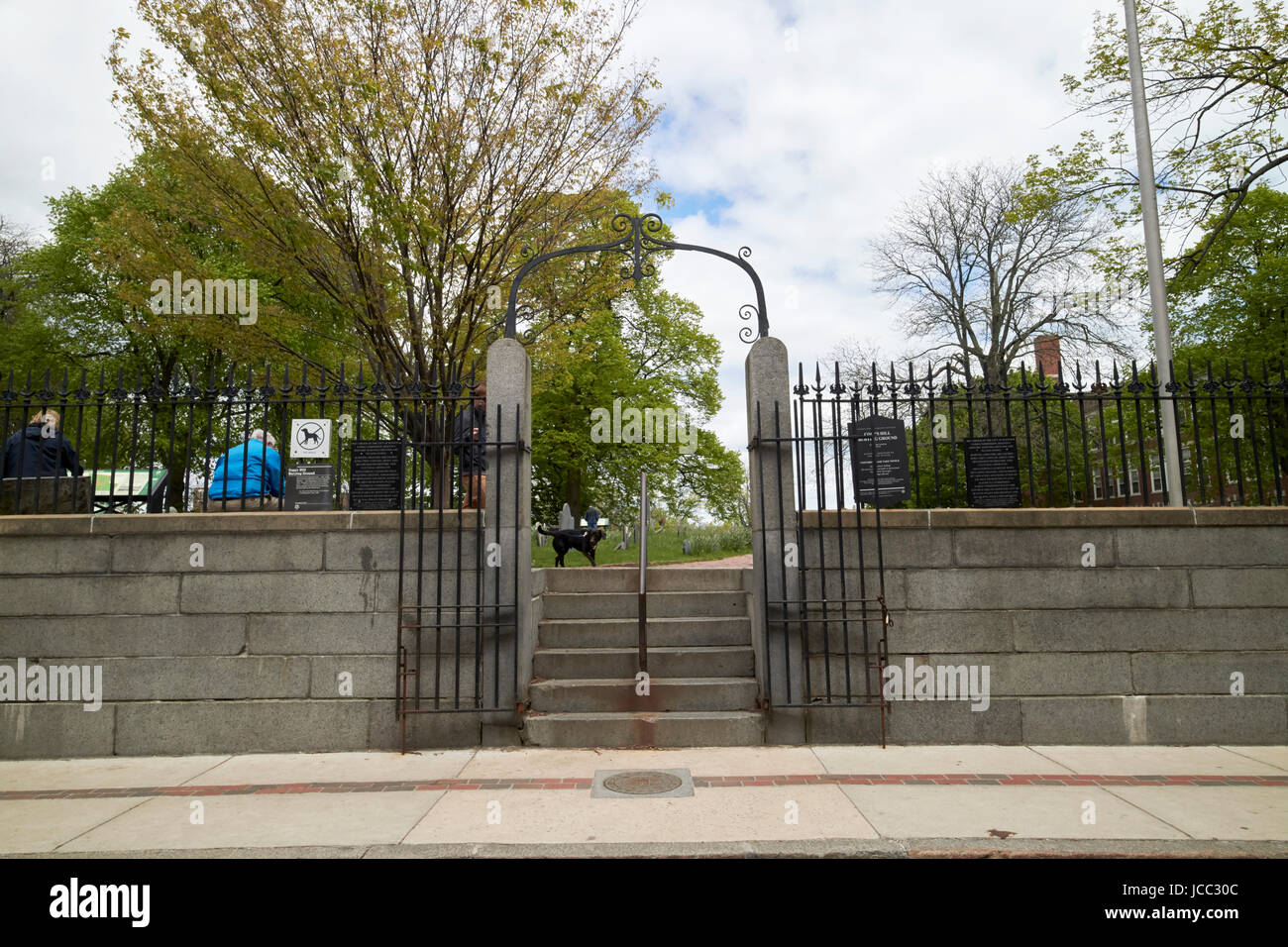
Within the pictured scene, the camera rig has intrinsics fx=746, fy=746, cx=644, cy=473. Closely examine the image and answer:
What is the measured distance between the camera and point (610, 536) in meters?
35.8

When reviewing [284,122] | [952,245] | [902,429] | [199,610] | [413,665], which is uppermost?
[952,245]

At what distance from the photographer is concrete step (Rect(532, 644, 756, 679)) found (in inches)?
276

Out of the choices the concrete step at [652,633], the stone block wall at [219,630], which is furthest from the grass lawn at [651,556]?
the stone block wall at [219,630]

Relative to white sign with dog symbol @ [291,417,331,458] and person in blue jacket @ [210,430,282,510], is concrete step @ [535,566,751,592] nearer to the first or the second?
white sign with dog symbol @ [291,417,331,458]

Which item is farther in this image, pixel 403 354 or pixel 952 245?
pixel 952 245

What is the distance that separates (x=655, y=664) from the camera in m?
7.00

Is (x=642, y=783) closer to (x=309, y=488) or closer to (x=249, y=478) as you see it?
(x=309, y=488)

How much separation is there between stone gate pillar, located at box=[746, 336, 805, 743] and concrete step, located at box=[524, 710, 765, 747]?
0.88ft

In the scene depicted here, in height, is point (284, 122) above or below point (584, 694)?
above

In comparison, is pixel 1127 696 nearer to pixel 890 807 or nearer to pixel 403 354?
pixel 890 807

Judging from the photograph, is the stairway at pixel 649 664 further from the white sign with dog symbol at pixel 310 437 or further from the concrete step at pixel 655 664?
the white sign with dog symbol at pixel 310 437

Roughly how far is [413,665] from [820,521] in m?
3.76

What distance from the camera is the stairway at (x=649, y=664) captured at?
637cm
